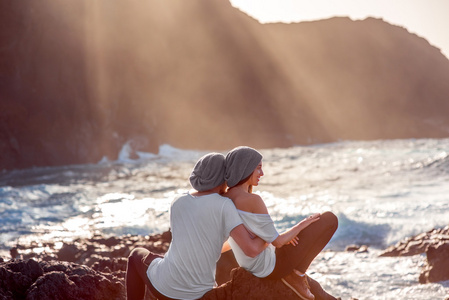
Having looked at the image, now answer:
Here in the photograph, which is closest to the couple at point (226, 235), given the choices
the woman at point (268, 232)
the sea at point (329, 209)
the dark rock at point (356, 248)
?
the woman at point (268, 232)

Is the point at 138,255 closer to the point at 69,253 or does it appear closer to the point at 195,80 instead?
the point at 69,253

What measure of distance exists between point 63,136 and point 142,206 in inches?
1036

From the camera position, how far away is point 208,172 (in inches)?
111

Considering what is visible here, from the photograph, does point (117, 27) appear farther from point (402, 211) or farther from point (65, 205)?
point (402, 211)

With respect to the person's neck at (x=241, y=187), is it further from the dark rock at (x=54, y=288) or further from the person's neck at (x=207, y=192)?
the dark rock at (x=54, y=288)

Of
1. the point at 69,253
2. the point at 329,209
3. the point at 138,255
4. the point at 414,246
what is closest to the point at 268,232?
the point at 138,255

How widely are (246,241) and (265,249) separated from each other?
205mm

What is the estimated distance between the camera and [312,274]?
280 inches

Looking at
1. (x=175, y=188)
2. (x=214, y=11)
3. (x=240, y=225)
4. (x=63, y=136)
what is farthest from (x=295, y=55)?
(x=240, y=225)

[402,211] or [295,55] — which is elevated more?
[295,55]

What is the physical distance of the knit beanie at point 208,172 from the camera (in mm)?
2826

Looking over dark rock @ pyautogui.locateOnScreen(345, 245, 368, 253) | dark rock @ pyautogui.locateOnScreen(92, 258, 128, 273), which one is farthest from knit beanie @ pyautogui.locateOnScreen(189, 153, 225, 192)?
dark rock @ pyautogui.locateOnScreen(345, 245, 368, 253)

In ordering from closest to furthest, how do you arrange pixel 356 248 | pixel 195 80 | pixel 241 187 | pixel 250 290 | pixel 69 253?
pixel 241 187 < pixel 250 290 < pixel 69 253 < pixel 356 248 < pixel 195 80

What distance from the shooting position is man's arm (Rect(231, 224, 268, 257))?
110 inches
